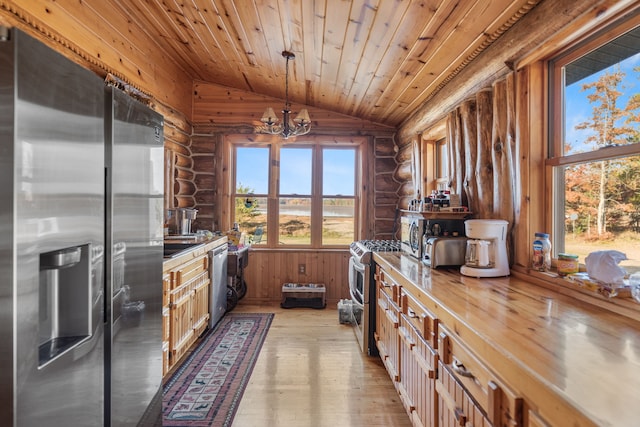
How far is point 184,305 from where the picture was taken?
2.86 meters

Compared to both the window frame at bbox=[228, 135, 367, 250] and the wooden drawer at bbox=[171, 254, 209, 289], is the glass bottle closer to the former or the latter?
the wooden drawer at bbox=[171, 254, 209, 289]

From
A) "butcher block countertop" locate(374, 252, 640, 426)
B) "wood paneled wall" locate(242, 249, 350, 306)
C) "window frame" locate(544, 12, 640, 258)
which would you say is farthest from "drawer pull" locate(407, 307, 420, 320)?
"wood paneled wall" locate(242, 249, 350, 306)

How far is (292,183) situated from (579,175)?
3.61 meters

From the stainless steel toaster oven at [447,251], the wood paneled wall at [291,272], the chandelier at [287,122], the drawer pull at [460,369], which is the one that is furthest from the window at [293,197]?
the drawer pull at [460,369]

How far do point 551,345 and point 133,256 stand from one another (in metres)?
1.61

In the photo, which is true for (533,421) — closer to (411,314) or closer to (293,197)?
(411,314)

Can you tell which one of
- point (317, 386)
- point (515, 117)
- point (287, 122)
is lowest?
point (317, 386)

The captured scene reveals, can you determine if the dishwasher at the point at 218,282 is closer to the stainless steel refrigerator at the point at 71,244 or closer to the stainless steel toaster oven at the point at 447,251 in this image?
the stainless steel refrigerator at the point at 71,244

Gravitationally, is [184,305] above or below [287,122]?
below

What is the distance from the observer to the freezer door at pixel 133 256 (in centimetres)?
125

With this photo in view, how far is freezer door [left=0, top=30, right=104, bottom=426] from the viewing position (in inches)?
32.1

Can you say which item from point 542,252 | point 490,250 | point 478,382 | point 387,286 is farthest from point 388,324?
point 478,382

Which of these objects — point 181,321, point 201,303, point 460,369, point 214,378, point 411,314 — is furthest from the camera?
point 201,303

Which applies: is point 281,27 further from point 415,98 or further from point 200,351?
point 200,351
